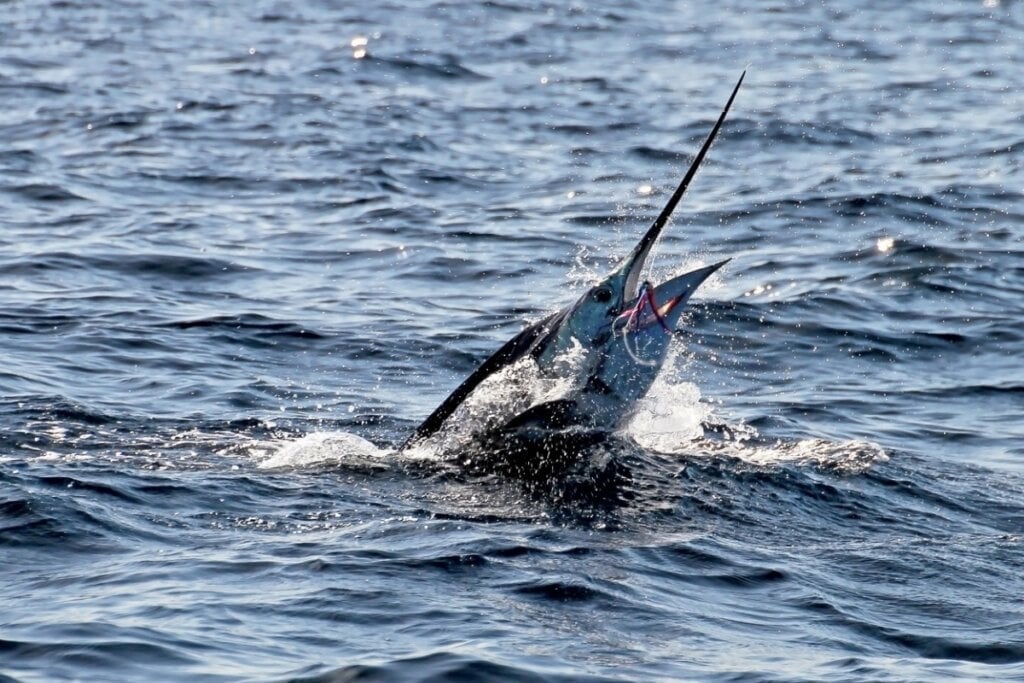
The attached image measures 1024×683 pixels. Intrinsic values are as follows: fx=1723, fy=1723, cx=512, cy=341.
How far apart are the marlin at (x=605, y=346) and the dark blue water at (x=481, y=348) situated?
43 centimetres

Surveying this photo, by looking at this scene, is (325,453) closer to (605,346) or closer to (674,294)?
(605,346)

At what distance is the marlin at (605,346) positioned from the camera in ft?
29.3

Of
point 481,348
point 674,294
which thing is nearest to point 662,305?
point 674,294

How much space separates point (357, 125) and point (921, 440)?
11.0 metres

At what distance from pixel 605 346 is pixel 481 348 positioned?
362 cm

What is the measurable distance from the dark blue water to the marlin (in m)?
0.43

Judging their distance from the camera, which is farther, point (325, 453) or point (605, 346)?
point (325, 453)

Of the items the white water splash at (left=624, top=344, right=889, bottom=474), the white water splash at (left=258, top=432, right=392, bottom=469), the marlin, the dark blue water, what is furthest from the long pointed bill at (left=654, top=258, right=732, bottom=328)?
the white water splash at (left=258, top=432, right=392, bottom=469)

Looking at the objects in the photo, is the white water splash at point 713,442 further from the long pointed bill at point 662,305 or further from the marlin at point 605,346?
the long pointed bill at point 662,305

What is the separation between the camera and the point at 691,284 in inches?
348

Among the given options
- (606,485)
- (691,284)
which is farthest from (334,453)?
Result: (691,284)

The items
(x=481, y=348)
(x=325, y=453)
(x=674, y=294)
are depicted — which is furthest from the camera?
(x=481, y=348)

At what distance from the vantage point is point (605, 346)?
908cm

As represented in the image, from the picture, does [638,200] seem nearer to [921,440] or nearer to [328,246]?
[328,246]
